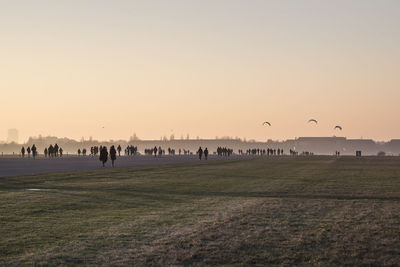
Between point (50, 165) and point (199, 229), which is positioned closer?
point (199, 229)

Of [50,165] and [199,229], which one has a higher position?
[50,165]

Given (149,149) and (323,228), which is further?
(149,149)

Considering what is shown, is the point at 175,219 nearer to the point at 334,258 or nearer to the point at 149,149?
the point at 334,258

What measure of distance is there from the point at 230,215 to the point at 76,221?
4.04m

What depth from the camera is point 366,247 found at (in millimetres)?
9953

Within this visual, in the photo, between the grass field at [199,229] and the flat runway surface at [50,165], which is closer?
the grass field at [199,229]

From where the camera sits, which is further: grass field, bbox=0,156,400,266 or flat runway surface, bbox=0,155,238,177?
flat runway surface, bbox=0,155,238,177

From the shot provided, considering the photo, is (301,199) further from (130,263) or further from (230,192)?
(130,263)

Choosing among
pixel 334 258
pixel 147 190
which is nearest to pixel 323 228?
pixel 334 258

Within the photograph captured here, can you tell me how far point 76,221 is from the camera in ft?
43.6

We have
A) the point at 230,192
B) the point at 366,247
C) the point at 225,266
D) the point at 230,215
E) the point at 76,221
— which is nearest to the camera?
the point at 225,266

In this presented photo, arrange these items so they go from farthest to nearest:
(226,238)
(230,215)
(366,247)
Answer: (230,215)
(226,238)
(366,247)

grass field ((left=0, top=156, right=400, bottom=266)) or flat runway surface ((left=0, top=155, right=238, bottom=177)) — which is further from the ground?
flat runway surface ((left=0, top=155, right=238, bottom=177))

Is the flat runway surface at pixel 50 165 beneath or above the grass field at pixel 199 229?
above
